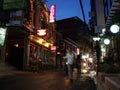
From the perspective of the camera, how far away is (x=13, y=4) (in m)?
21.9

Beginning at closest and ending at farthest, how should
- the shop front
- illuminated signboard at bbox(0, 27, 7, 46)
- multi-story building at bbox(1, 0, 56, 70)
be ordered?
illuminated signboard at bbox(0, 27, 7, 46) < multi-story building at bbox(1, 0, 56, 70) < the shop front

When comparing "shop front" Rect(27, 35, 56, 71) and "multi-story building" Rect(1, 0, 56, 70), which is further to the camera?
"shop front" Rect(27, 35, 56, 71)

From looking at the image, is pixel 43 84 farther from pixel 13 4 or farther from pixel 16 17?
pixel 16 17

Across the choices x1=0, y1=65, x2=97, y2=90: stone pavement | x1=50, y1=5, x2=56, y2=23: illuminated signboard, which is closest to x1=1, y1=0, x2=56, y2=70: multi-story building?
x1=50, y1=5, x2=56, y2=23: illuminated signboard

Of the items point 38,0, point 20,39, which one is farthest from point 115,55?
point 38,0

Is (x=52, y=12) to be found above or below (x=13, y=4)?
above

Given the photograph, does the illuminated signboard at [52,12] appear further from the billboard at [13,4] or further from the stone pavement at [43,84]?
the stone pavement at [43,84]

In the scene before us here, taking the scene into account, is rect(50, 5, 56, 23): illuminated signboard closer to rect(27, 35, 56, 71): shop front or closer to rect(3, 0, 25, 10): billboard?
rect(27, 35, 56, 71): shop front

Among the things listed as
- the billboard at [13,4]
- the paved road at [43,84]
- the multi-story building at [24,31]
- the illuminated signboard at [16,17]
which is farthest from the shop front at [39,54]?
the paved road at [43,84]

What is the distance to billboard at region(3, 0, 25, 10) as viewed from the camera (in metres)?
21.6

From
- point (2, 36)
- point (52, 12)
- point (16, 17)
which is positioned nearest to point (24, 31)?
point (16, 17)

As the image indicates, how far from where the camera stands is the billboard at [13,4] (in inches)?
850

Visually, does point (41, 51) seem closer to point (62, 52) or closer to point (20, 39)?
point (20, 39)

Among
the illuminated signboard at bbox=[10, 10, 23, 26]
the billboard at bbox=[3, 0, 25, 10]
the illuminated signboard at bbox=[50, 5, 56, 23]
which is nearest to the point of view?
the billboard at bbox=[3, 0, 25, 10]
